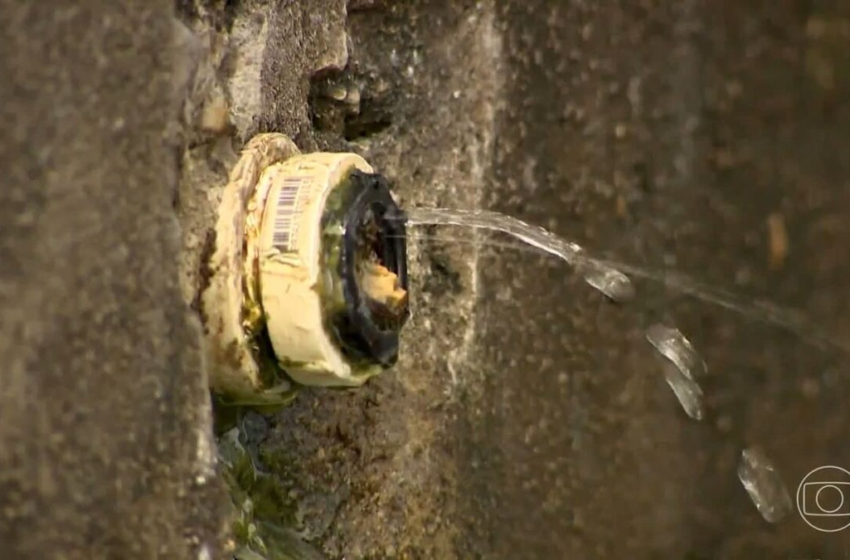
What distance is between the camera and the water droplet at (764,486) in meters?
0.85

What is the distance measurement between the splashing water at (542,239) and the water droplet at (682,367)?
56mm

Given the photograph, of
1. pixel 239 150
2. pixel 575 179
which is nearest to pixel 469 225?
pixel 575 179

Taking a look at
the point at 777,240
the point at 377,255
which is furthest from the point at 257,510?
the point at 777,240

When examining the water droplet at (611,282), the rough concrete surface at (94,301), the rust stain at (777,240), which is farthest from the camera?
the water droplet at (611,282)

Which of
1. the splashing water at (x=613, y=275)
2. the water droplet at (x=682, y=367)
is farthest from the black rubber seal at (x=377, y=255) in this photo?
the water droplet at (x=682, y=367)

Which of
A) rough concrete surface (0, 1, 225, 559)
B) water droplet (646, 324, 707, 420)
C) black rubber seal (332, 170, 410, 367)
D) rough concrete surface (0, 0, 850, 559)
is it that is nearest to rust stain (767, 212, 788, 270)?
rough concrete surface (0, 0, 850, 559)

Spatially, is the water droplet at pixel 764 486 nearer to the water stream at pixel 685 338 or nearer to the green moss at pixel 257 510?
the water stream at pixel 685 338

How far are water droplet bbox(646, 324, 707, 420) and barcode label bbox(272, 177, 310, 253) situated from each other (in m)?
0.38

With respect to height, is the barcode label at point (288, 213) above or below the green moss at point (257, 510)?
Result: above

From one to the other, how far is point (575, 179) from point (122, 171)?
0.48 meters

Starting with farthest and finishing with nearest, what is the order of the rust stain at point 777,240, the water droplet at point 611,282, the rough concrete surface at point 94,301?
the water droplet at point 611,282, the rust stain at point 777,240, the rough concrete surface at point 94,301

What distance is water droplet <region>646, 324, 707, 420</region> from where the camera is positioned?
2.90ft

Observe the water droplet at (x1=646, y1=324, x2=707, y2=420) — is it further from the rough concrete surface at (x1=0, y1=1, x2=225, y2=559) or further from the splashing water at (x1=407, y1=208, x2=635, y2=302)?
the rough concrete surface at (x1=0, y1=1, x2=225, y2=559)

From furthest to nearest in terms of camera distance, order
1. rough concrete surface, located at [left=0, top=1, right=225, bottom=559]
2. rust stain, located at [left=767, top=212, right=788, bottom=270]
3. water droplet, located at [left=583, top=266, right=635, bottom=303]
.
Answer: water droplet, located at [left=583, top=266, right=635, bottom=303], rust stain, located at [left=767, top=212, right=788, bottom=270], rough concrete surface, located at [left=0, top=1, right=225, bottom=559]
